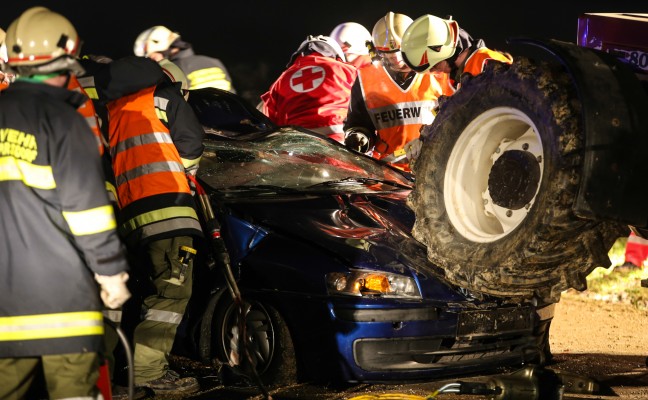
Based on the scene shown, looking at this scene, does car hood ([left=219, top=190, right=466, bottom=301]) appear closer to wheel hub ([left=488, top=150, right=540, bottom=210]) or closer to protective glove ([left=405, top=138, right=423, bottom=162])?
protective glove ([left=405, top=138, right=423, bottom=162])

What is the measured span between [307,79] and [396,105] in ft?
4.25

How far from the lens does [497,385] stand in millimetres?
4219

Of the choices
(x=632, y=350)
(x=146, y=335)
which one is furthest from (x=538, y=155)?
(x=632, y=350)

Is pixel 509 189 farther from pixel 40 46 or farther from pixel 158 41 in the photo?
pixel 158 41

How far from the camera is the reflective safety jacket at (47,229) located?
3.28 metres

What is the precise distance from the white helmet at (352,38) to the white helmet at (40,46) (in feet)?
27.7

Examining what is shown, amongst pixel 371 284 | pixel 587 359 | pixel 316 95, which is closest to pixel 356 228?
pixel 371 284

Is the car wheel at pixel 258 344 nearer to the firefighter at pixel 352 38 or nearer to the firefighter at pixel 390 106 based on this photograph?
the firefighter at pixel 390 106

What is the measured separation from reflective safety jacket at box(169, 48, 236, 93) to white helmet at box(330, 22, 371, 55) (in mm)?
3038

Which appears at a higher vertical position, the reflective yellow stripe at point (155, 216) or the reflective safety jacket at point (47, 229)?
the reflective safety jacket at point (47, 229)

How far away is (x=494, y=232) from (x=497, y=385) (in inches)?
28.6

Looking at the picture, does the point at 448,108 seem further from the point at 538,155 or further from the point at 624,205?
the point at 624,205

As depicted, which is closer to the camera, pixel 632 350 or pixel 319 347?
pixel 319 347

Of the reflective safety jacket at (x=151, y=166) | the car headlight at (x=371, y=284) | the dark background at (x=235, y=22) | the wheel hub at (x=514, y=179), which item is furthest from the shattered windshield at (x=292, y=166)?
the dark background at (x=235, y=22)
